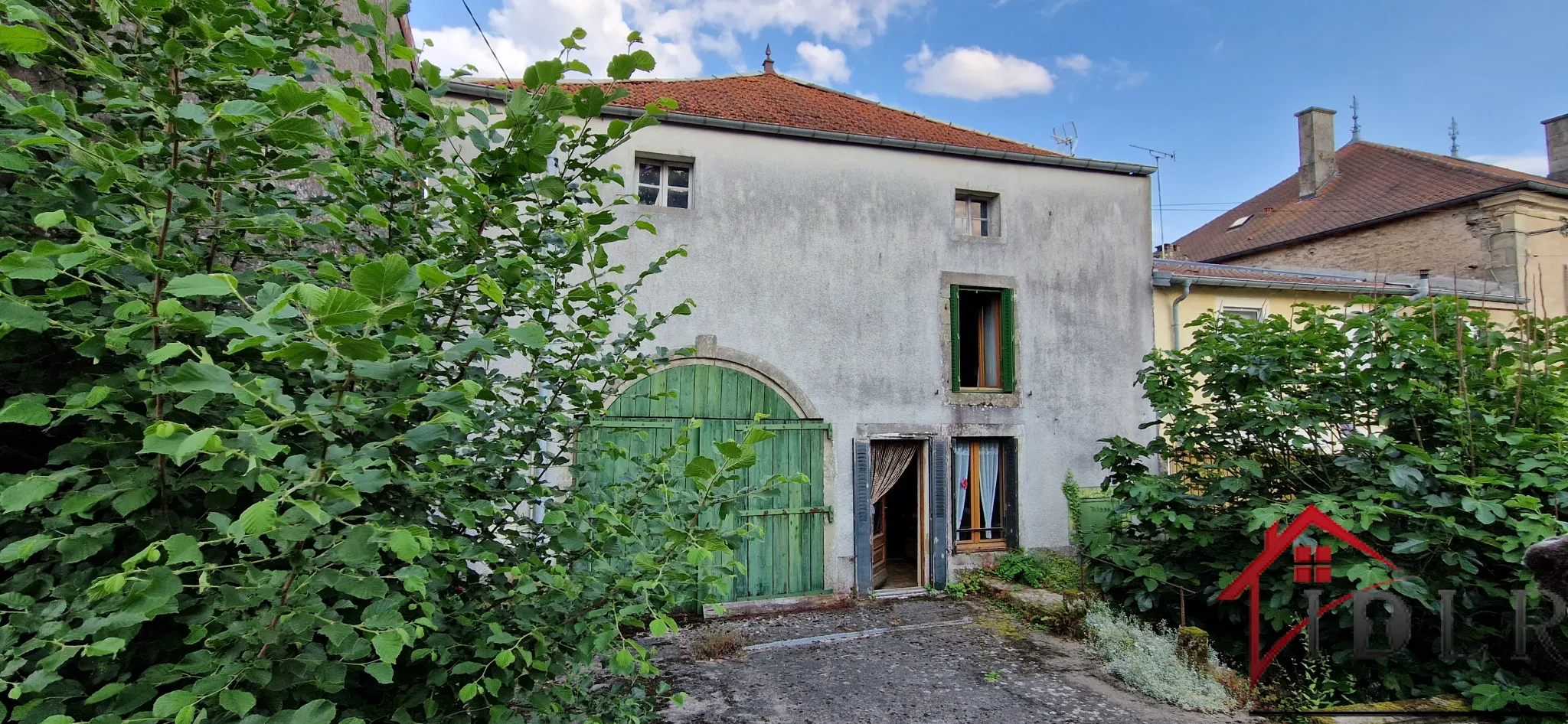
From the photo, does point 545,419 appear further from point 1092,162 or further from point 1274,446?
point 1092,162

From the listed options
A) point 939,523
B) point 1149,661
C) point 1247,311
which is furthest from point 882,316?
point 1247,311

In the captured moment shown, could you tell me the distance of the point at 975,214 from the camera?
897 cm

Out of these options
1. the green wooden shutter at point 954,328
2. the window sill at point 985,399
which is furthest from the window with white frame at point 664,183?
the window sill at point 985,399

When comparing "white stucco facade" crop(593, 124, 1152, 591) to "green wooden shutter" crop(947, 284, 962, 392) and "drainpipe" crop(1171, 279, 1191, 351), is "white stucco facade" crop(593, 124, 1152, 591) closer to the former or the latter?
"green wooden shutter" crop(947, 284, 962, 392)

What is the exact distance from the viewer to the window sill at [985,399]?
8.45 meters

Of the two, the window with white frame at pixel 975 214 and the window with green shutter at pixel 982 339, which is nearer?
the window with green shutter at pixel 982 339

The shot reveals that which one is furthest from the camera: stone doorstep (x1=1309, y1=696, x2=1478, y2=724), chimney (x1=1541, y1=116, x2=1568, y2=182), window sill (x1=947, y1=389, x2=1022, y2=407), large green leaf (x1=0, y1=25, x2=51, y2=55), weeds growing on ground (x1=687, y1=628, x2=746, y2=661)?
chimney (x1=1541, y1=116, x2=1568, y2=182)

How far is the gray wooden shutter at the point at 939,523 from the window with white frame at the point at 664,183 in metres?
4.30

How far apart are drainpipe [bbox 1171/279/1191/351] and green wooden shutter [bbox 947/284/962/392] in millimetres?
3051

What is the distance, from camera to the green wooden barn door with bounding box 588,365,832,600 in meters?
7.34

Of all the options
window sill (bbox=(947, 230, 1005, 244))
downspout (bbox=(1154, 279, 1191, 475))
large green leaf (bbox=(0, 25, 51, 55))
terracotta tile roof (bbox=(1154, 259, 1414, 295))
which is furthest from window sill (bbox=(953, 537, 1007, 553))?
large green leaf (bbox=(0, 25, 51, 55))

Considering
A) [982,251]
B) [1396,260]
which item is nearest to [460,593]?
[982,251]

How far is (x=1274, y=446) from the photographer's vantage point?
591 centimetres

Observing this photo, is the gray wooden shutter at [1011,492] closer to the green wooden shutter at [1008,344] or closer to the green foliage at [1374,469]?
the green wooden shutter at [1008,344]
